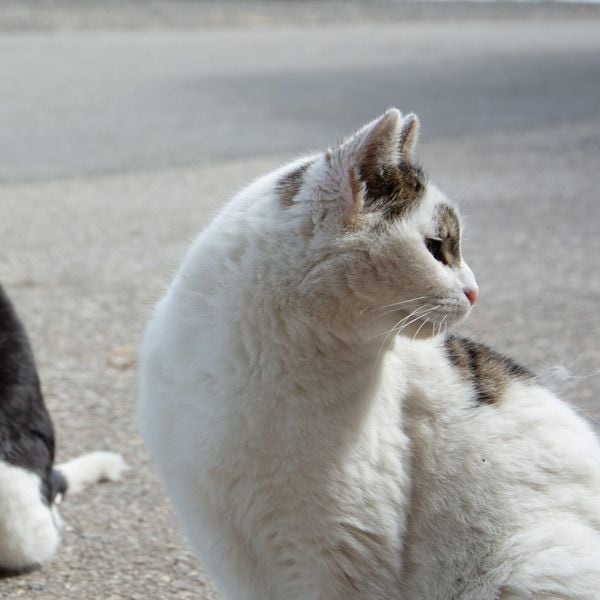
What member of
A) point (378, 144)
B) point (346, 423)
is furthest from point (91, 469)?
point (378, 144)

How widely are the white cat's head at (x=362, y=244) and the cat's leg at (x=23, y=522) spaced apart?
1184 mm

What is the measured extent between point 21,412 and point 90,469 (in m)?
0.66

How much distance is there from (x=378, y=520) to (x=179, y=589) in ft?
3.29

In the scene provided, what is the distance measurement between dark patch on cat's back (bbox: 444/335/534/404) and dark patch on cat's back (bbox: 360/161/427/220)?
46 cm

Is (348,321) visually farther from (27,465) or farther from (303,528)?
(27,465)

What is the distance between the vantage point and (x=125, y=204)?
7.91 meters

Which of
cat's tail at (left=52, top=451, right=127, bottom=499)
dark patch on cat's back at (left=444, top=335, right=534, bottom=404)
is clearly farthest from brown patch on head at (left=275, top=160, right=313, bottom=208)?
cat's tail at (left=52, top=451, right=127, bottom=499)

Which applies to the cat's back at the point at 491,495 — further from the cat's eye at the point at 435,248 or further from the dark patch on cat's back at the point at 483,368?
the cat's eye at the point at 435,248

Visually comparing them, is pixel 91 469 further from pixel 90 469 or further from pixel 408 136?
pixel 408 136

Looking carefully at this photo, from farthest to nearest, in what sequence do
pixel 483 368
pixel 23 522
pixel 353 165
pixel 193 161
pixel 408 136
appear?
pixel 193 161, pixel 23 522, pixel 483 368, pixel 408 136, pixel 353 165

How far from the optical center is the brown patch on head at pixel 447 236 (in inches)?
98.0

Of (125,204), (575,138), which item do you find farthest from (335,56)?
(125,204)

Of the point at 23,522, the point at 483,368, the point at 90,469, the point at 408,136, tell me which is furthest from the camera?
the point at 90,469

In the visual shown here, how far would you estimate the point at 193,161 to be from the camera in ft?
30.1
